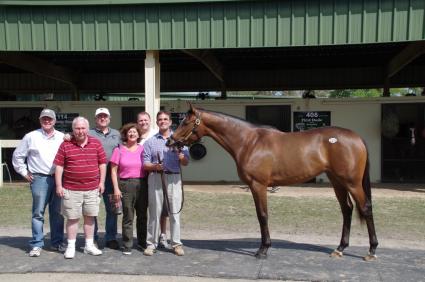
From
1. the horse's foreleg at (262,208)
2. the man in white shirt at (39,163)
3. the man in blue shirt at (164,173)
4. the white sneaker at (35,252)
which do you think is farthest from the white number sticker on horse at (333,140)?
the white sneaker at (35,252)

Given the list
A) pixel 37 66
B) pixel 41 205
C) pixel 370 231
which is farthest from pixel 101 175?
pixel 37 66

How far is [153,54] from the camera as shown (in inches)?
381

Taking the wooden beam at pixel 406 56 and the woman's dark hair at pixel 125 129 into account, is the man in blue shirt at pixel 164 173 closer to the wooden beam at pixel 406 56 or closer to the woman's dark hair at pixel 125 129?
the woman's dark hair at pixel 125 129

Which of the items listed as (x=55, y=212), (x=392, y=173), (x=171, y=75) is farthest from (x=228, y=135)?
(x=171, y=75)

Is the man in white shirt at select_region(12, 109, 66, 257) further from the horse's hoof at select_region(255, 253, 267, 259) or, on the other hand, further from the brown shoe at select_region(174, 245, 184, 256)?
the horse's hoof at select_region(255, 253, 267, 259)

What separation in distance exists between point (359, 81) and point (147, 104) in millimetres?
10729

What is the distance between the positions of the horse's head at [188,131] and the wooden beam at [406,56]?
798 centimetres

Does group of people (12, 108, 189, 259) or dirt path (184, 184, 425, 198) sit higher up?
group of people (12, 108, 189, 259)

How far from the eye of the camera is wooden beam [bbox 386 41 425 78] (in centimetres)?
1102

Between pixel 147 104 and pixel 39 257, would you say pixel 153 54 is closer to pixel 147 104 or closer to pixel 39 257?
pixel 147 104

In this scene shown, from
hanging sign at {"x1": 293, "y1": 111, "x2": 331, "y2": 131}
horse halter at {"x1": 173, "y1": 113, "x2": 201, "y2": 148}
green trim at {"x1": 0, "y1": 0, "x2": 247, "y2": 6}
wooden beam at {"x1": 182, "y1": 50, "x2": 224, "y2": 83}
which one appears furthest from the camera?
hanging sign at {"x1": 293, "y1": 111, "x2": 331, "y2": 131}

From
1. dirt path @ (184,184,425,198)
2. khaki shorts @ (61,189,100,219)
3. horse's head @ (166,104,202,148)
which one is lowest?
dirt path @ (184,184,425,198)

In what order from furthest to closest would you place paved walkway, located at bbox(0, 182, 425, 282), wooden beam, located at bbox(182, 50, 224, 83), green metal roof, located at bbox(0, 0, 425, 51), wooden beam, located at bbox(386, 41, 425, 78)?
1. wooden beam, located at bbox(386, 41, 425, 78)
2. wooden beam, located at bbox(182, 50, 224, 83)
3. green metal roof, located at bbox(0, 0, 425, 51)
4. paved walkway, located at bbox(0, 182, 425, 282)

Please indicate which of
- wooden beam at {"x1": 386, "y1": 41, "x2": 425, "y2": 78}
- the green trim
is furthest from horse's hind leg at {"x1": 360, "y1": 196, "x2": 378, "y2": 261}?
wooden beam at {"x1": 386, "y1": 41, "x2": 425, "y2": 78}
